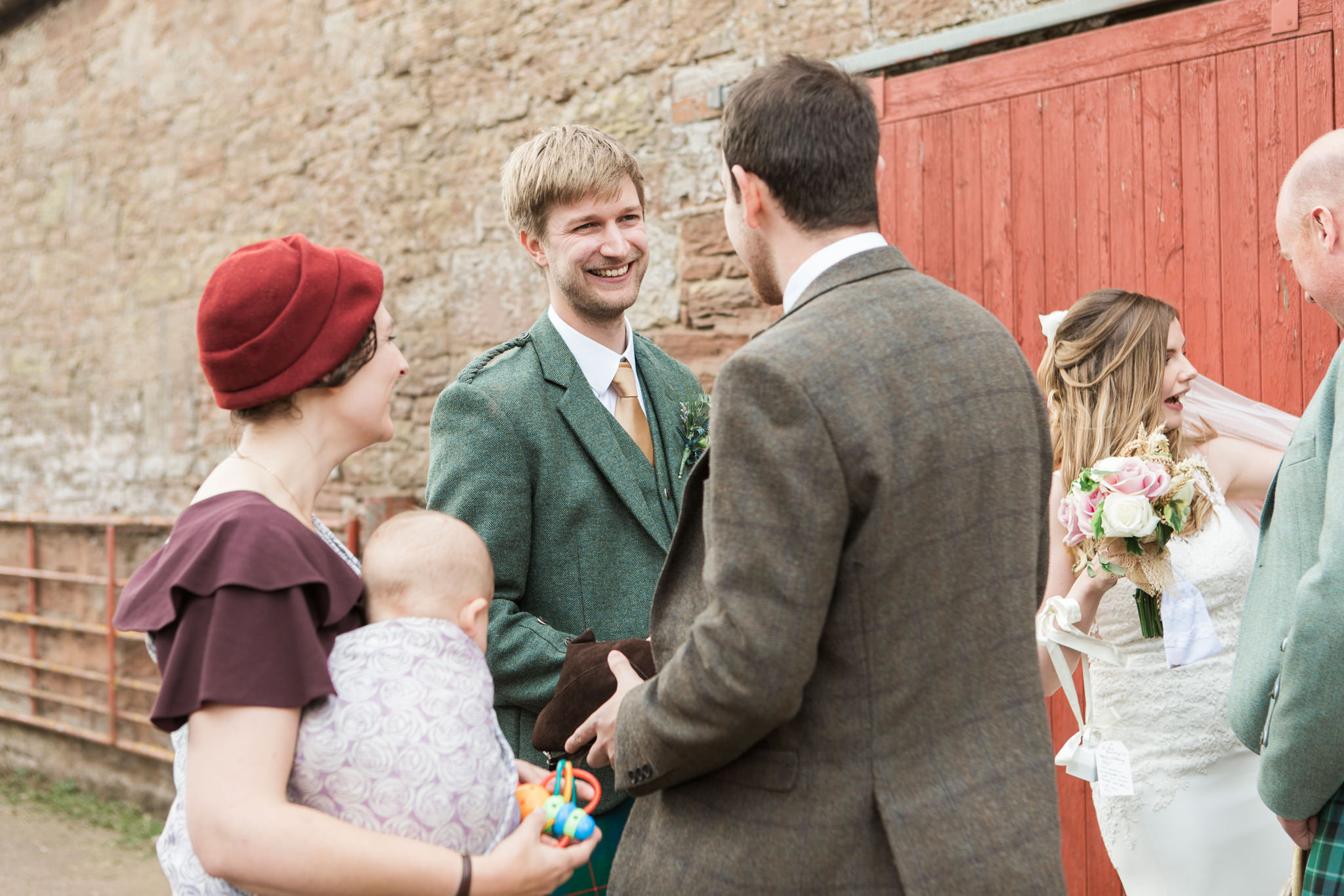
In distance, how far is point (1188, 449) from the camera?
308 cm

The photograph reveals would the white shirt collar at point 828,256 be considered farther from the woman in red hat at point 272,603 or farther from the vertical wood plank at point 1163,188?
the vertical wood plank at point 1163,188

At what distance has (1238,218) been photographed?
3.27 metres

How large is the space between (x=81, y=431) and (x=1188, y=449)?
765cm

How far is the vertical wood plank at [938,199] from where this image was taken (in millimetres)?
3910

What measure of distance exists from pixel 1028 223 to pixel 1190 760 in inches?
71.7

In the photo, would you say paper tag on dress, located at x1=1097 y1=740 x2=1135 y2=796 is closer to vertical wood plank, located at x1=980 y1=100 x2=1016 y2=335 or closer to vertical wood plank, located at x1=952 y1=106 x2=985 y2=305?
vertical wood plank, located at x1=980 y1=100 x2=1016 y2=335

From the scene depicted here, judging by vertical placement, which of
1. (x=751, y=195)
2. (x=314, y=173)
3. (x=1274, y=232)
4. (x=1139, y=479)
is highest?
(x=314, y=173)

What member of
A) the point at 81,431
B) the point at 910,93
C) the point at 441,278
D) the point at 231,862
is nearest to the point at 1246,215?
the point at 910,93

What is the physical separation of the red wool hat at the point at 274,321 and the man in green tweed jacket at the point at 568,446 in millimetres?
568

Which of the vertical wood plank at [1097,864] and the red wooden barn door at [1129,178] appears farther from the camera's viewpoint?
Answer: the vertical wood plank at [1097,864]

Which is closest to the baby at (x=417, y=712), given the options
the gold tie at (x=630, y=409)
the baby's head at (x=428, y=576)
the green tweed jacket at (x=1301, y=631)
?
the baby's head at (x=428, y=576)

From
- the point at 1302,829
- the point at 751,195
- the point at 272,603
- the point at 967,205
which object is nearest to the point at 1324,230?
the point at 1302,829

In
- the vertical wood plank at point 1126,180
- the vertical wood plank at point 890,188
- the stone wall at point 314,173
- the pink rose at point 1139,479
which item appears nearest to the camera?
the pink rose at point 1139,479

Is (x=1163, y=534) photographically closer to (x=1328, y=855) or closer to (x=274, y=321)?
(x=1328, y=855)
